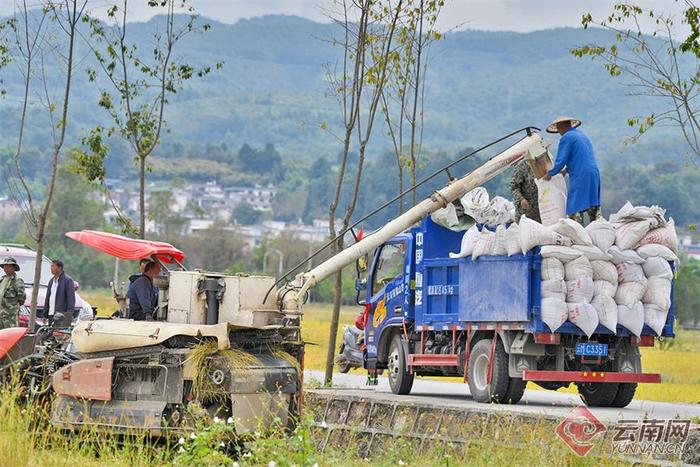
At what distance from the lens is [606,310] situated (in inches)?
696

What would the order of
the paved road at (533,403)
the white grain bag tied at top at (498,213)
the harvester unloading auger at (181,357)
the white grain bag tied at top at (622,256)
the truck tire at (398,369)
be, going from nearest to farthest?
1. the harvester unloading auger at (181,357)
2. the paved road at (533,403)
3. the white grain bag tied at top at (622,256)
4. the white grain bag tied at top at (498,213)
5. the truck tire at (398,369)

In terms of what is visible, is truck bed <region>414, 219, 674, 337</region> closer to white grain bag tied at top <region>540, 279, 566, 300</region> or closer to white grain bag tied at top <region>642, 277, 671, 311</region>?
white grain bag tied at top <region>540, 279, 566, 300</region>

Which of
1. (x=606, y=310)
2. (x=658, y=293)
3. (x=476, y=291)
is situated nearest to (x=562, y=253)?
(x=606, y=310)

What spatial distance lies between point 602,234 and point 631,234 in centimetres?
41

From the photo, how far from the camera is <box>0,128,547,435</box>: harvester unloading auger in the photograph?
1477 centimetres

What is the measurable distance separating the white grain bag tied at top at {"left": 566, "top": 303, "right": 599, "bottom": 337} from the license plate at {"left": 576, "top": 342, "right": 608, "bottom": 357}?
0.52 meters

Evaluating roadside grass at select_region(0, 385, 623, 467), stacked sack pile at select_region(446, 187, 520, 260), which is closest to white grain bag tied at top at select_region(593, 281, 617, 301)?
stacked sack pile at select_region(446, 187, 520, 260)

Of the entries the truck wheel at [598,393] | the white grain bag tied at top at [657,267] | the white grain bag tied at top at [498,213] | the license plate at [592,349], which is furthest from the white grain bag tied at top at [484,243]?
the truck wheel at [598,393]

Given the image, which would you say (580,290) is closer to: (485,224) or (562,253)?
(562,253)

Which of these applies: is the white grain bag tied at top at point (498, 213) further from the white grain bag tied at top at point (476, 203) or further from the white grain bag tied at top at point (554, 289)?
the white grain bag tied at top at point (554, 289)

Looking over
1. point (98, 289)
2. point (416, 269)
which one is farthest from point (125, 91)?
point (98, 289)

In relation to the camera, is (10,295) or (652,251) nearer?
(652,251)

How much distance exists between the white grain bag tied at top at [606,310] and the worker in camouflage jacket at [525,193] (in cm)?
Result: 202

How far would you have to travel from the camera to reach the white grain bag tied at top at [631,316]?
58.7 ft
